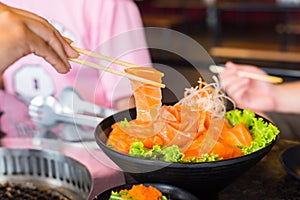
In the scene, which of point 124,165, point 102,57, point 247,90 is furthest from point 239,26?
point 124,165

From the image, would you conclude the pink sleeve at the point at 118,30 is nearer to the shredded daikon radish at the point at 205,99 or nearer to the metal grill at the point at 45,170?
the metal grill at the point at 45,170

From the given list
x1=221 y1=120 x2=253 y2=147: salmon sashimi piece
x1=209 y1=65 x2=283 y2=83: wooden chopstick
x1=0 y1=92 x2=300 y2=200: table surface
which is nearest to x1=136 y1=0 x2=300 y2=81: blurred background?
x1=209 y1=65 x2=283 y2=83: wooden chopstick

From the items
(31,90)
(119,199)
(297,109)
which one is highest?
(119,199)

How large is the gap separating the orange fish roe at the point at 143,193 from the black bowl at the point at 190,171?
5 centimetres

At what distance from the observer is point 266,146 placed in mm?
1138

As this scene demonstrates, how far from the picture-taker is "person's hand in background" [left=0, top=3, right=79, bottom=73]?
938 millimetres

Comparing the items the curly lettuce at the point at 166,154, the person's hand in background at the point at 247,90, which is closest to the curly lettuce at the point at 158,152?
the curly lettuce at the point at 166,154

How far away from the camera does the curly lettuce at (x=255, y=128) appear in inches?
46.8

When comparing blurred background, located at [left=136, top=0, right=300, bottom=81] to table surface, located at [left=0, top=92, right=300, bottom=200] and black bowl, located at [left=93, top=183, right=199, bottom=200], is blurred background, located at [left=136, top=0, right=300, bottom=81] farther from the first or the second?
black bowl, located at [left=93, top=183, right=199, bottom=200]

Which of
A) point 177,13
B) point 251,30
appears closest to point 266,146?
point 251,30

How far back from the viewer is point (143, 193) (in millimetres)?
1038

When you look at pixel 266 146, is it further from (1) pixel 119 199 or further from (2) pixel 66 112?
(2) pixel 66 112

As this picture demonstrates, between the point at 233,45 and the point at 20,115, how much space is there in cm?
499

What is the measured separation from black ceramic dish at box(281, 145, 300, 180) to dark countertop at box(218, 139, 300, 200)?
0.08 feet
